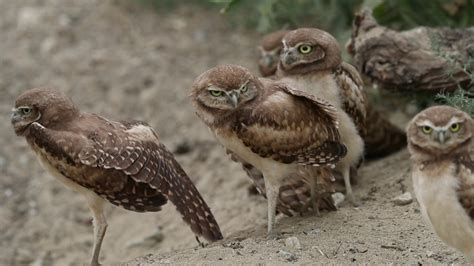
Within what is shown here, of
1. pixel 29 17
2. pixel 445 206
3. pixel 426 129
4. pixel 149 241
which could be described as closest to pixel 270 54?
pixel 149 241

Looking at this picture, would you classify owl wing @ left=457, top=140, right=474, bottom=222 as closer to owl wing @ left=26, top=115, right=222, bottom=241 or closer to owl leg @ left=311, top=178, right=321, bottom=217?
owl leg @ left=311, top=178, right=321, bottom=217

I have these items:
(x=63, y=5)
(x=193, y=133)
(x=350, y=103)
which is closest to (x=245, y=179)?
(x=193, y=133)

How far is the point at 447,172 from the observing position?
5.72m

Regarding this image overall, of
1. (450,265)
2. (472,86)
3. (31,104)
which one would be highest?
(31,104)

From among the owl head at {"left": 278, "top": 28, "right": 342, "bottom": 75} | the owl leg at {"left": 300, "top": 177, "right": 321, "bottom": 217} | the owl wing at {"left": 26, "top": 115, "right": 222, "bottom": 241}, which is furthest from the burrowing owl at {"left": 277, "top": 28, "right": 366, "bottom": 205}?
the owl wing at {"left": 26, "top": 115, "right": 222, "bottom": 241}

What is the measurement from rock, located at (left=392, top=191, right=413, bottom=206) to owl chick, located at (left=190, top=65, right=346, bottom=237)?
75cm

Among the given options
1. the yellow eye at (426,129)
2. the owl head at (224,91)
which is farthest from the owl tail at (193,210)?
the yellow eye at (426,129)

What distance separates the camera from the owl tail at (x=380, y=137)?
28.7 feet

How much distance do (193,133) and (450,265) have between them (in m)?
4.76

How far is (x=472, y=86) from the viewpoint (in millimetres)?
7883

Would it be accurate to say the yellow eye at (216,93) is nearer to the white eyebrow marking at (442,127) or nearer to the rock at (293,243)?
the rock at (293,243)

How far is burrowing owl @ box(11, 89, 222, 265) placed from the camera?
6594 millimetres

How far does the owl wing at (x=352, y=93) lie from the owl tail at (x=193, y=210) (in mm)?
1349

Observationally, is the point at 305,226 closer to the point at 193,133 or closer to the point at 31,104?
the point at 31,104
